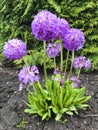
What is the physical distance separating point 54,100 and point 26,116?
426 millimetres

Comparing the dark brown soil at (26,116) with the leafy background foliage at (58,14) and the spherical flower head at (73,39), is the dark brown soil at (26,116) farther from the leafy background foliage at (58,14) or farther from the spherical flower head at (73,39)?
the spherical flower head at (73,39)

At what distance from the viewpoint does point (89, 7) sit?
4.73 m

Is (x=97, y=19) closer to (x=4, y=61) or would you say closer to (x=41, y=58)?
(x=41, y=58)

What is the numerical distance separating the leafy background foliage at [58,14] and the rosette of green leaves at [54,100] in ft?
4.17

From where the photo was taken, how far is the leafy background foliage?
4.75 metres

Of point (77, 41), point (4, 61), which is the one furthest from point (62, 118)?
point (4, 61)

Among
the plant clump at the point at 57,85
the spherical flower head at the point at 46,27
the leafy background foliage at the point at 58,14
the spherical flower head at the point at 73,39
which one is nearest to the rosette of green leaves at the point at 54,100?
the plant clump at the point at 57,85

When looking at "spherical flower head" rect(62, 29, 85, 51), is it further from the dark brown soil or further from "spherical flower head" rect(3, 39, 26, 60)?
the dark brown soil

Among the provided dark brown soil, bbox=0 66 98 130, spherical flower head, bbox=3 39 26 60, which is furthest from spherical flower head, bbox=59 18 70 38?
dark brown soil, bbox=0 66 98 130

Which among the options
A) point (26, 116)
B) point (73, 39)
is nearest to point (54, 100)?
point (26, 116)

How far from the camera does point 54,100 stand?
3480 millimetres

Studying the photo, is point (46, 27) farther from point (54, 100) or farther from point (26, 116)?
point (26, 116)

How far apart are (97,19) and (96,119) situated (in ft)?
5.49

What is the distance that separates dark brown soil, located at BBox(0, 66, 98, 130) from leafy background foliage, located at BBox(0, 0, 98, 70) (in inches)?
28.5
